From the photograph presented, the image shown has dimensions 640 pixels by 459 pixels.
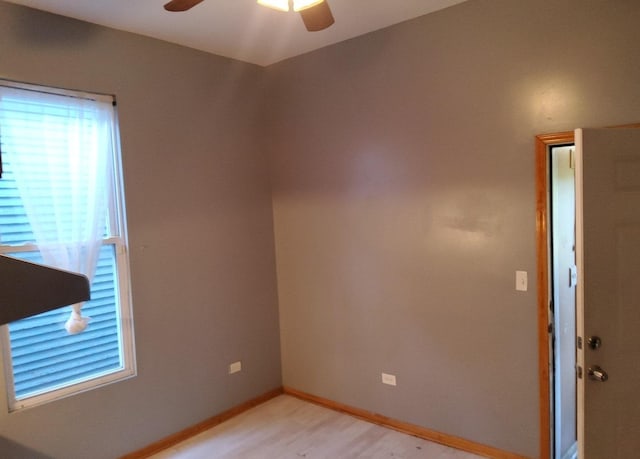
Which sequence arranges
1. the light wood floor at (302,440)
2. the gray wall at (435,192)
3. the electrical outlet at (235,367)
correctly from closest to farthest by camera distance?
the gray wall at (435,192) < the light wood floor at (302,440) < the electrical outlet at (235,367)

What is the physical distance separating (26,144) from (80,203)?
43cm

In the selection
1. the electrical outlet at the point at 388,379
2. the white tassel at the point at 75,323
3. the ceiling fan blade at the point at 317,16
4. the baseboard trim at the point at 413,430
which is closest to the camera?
the ceiling fan blade at the point at 317,16

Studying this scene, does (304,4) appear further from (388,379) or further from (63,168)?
(388,379)

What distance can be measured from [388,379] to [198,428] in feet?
4.84

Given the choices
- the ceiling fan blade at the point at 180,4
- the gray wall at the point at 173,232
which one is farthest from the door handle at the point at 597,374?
the gray wall at the point at 173,232

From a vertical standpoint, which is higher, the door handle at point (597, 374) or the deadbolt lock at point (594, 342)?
the deadbolt lock at point (594, 342)

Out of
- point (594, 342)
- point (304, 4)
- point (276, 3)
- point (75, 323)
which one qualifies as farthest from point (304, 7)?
point (75, 323)

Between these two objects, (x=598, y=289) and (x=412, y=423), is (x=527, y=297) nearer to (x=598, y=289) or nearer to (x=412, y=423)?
(x=598, y=289)

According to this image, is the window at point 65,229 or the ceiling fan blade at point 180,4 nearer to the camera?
the ceiling fan blade at point 180,4

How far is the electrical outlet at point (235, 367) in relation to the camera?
142 inches

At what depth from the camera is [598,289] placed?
191cm

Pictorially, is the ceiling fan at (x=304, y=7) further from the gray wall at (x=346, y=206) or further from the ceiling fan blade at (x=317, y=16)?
the gray wall at (x=346, y=206)

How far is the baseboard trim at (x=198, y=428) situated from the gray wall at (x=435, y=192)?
0.39m

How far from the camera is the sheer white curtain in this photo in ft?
8.32
